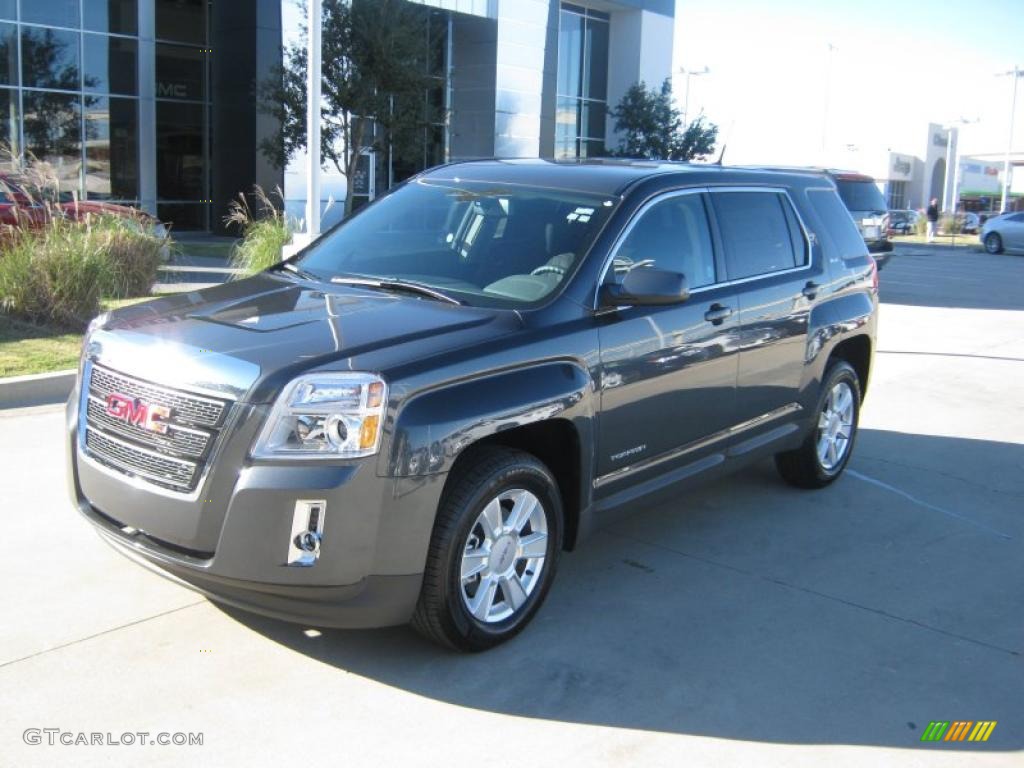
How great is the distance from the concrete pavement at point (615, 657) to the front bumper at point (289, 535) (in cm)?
38

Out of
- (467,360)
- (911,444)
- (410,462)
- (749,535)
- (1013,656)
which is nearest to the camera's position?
(410,462)

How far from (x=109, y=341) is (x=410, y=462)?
1422 millimetres

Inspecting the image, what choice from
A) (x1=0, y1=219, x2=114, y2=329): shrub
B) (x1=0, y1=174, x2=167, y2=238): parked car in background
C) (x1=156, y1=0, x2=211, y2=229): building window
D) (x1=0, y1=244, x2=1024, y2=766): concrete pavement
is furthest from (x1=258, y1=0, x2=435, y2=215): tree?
(x1=0, y1=244, x2=1024, y2=766): concrete pavement

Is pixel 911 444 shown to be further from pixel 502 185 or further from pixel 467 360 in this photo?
pixel 467 360

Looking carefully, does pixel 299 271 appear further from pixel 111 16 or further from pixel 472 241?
pixel 111 16

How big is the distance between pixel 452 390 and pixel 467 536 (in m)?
0.56

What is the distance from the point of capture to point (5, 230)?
36.8ft

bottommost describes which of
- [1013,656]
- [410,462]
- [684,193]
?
[1013,656]

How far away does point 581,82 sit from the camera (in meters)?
39.0

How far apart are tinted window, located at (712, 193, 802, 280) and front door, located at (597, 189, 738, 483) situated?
0.18 metres

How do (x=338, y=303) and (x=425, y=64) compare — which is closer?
(x=338, y=303)

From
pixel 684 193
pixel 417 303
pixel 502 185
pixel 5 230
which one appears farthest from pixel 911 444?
pixel 5 230

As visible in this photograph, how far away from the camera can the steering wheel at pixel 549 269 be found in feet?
15.5

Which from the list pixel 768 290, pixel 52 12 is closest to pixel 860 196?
pixel 768 290
